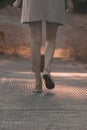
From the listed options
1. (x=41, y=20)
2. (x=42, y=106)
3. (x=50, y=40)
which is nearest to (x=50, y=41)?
(x=50, y=40)

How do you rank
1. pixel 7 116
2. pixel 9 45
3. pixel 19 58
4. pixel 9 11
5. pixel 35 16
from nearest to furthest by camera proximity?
pixel 7 116
pixel 35 16
pixel 19 58
pixel 9 45
pixel 9 11

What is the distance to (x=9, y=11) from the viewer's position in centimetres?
2369

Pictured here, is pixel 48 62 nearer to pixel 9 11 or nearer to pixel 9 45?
pixel 9 45

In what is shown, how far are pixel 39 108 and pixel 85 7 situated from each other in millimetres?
20032

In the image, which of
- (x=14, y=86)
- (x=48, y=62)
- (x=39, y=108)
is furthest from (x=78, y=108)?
(x=14, y=86)

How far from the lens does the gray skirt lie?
6.27 metres

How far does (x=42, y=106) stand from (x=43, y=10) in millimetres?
1296

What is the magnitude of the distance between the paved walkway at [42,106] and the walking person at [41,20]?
0.24m

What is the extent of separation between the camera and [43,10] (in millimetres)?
6312

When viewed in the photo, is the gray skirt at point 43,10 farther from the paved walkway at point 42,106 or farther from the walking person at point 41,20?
the paved walkway at point 42,106

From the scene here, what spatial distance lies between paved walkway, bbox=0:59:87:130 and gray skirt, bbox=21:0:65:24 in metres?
0.84

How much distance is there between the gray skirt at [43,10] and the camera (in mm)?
6273

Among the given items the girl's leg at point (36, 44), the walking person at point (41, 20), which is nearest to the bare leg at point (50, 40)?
the walking person at point (41, 20)

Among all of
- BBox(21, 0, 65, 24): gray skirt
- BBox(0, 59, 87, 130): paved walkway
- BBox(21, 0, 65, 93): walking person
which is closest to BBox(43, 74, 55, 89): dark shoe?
BBox(21, 0, 65, 93): walking person
